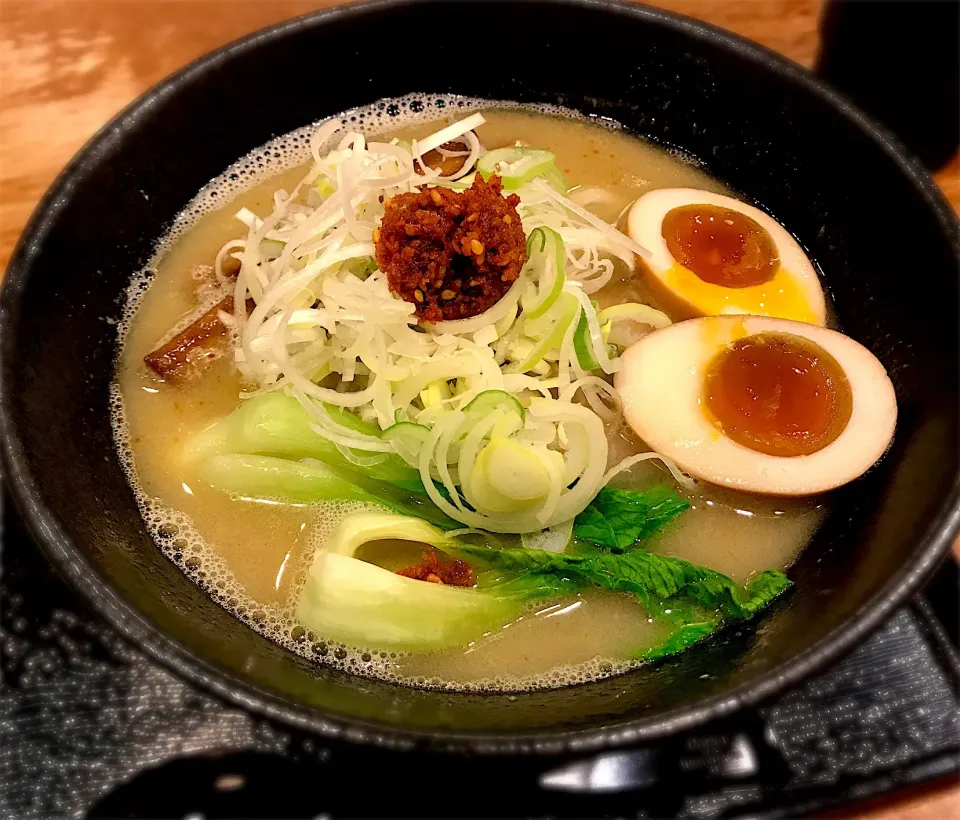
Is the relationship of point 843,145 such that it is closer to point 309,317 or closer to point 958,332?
point 958,332

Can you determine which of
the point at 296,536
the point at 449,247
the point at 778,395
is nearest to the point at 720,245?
the point at 778,395

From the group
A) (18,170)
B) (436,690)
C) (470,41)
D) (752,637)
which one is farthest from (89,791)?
(470,41)

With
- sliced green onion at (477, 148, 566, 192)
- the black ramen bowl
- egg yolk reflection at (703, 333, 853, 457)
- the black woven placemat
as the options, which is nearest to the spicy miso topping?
sliced green onion at (477, 148, 566, 192)

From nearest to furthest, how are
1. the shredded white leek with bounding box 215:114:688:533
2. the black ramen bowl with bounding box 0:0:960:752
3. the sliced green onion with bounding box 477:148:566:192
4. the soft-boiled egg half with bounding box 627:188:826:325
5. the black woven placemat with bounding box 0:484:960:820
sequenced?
the black ramen bowl with bounding box 0:0:960:752 → the black woven placemat with bounding box 0:484:960:820 → the shredded white leek with bounding box 215:114:688:533 → the soft-boiled egg half with bounding box 627:188:826:325 → the sliced green onion with bounding box 477:148:566:192

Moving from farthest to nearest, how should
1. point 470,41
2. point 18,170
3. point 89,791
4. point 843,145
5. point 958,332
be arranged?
point 18,170
point 470,41
point 843,145
point 958,332
point 89,791

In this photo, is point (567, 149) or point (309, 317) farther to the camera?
point (567, 149)

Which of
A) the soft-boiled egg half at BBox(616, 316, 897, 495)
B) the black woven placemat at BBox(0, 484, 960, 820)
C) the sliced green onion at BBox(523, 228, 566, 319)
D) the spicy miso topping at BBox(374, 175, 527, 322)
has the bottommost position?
the black woven placemat at BBox(0, 484, 960, 820)

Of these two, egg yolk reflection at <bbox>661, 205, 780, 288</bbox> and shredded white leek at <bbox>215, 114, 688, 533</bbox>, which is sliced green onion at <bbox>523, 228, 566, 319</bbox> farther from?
egg yolk reflection at <bbox>661, 205, 780, 288</bbox>

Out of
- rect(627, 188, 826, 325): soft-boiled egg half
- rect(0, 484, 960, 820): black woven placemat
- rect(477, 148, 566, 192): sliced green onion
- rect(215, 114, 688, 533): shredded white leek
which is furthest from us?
rect(477, 148, 566, 192): sliced green onion
